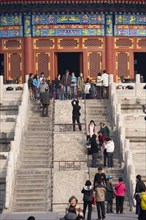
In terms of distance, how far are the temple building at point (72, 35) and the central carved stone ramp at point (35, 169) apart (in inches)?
449

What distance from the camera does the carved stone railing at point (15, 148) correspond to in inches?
1431

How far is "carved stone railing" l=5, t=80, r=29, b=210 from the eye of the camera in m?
36.3

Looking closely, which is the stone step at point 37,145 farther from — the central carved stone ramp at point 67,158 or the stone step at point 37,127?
the stone step at point 37,127

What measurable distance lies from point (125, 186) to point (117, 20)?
2093cm

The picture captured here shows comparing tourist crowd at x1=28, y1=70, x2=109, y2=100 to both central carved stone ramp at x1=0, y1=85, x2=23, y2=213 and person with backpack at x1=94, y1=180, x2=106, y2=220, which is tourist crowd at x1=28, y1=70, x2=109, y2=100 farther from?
person with backpack at x1=94, y1=180, x2=106, y2=220

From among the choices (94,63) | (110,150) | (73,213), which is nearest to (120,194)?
(110,150)

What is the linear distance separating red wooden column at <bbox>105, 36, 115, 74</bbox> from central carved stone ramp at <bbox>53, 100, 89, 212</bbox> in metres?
10.0

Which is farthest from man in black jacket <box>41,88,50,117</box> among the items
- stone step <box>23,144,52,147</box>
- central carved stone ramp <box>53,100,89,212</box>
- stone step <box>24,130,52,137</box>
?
stone step <box>23,144,52,147</box>

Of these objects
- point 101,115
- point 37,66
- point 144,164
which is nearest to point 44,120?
point 101,115

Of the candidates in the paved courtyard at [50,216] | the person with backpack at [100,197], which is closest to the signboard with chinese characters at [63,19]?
the paved courtyard at [50,216]

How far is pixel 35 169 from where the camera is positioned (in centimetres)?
3838

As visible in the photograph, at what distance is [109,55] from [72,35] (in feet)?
7.01

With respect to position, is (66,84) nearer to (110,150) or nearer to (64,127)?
(64,127)

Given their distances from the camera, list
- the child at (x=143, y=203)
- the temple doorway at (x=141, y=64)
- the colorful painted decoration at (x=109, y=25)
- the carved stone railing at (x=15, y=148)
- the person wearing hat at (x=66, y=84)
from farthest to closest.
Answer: the temple doorway at (x=141, y=64) → the colorful painted decoration at (x=109, y=25) → the person wearing hat at (x=66, y=84) → the carved stone railing at (x=15, y=148) → the child at (x=143, y=203)
